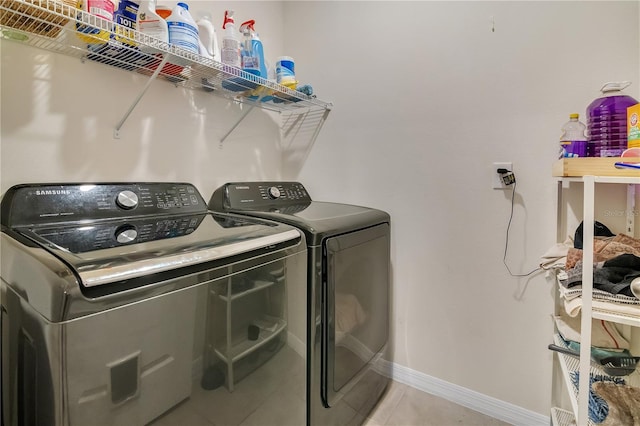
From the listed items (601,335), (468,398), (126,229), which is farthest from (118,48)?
(468,398)

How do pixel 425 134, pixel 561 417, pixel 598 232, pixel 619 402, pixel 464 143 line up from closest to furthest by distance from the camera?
1. pixel 619 402
2. pixel 598 232
3. pixel 561 417
4. pixel 464 143
5. pixel 425 134

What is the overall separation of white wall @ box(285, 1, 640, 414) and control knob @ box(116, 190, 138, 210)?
44.5 inches

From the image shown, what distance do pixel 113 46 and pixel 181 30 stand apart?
0.79 ft

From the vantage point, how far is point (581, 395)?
0.96 meters

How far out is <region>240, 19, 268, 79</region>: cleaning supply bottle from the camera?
153 cm

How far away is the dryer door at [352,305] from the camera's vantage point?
1307 mm

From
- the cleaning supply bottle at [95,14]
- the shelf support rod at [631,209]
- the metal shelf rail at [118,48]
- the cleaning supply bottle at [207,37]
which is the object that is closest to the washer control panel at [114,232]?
the metal shelf rail at [118,48]

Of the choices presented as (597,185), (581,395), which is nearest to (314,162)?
(597,185)

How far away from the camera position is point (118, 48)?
118 centimetres

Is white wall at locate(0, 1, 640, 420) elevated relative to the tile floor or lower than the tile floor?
elevated

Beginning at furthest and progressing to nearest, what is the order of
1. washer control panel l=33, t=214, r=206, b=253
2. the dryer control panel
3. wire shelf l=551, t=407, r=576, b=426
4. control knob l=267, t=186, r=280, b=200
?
Result: control knob l=267, t=186, r=280, b=200, the dryer control panel, wire shelf l=551, t=407, r=576, b=426, washer control panel l=33, t=214, r=206, b=253

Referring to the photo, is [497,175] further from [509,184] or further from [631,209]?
[631,209]

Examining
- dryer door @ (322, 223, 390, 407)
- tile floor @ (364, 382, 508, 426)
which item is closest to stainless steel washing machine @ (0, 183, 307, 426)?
dryer door @ (322, 223, 390, 407)

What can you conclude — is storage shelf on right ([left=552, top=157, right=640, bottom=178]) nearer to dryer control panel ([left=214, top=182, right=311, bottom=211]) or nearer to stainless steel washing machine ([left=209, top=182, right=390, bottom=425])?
stainless steel washing machine ([left=209, top=182, right=390, bottom=425])
